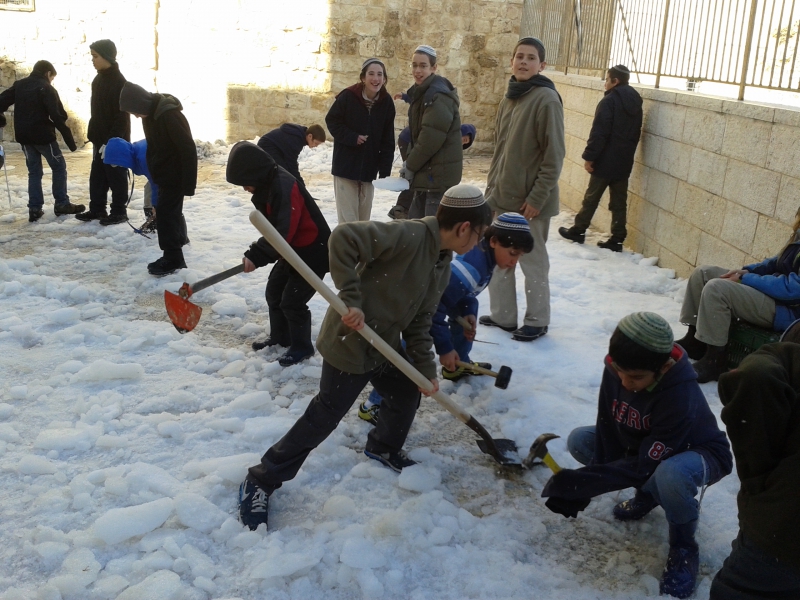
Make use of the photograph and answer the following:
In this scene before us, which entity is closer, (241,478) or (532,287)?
(241,478)

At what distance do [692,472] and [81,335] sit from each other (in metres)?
3.88

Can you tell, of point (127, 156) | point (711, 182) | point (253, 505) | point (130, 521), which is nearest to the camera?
point (130, 521)

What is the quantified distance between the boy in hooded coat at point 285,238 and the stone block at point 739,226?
3.25 m

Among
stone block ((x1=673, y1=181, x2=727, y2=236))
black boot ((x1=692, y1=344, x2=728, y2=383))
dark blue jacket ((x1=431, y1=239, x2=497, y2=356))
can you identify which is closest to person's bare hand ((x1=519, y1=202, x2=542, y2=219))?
dark blue jacket ((x1=431, y1=239, x2=497, y2=356))

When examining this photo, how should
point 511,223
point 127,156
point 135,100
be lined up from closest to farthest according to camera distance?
point 511,223, point 135,100, point 127,156

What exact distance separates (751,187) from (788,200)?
50cm

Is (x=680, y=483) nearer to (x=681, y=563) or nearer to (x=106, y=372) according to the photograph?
(x=681, y=563)

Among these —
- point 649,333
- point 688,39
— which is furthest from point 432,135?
point 649,333

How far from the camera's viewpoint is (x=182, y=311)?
4590mm

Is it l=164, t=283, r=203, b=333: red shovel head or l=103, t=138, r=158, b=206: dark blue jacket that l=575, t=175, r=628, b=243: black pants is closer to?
l=103, t=138, r=158, b=206: dark blue jacket

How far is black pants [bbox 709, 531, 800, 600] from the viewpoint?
202 cm

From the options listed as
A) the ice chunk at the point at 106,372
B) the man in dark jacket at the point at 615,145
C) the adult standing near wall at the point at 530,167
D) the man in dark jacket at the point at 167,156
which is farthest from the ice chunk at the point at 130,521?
the man in dark jacket at the point at 615,145

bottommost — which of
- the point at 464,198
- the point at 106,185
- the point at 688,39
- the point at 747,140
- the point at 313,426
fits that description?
the point at 313,426

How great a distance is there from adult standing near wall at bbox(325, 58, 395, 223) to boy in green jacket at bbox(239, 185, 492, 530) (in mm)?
3680
